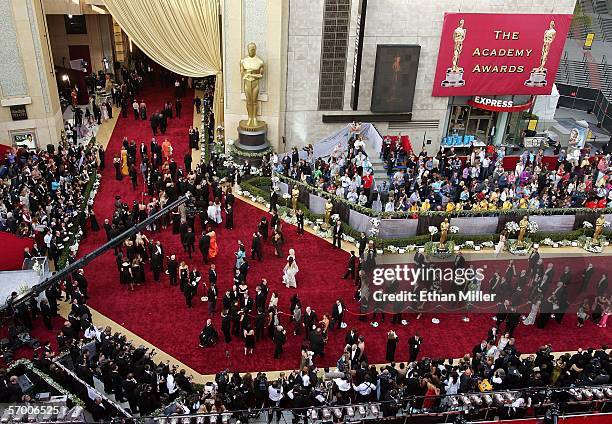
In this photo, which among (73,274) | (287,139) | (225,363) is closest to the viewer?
(225,363)

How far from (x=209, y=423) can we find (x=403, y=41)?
17197mm

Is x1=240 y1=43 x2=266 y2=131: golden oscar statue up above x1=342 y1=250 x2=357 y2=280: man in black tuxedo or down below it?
above

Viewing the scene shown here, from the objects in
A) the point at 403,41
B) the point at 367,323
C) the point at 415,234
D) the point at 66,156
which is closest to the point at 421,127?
the point at 403,41

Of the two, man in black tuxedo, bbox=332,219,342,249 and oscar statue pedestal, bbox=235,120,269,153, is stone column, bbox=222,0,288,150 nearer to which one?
oscar statue pedestal, bbox=235,120,269,153

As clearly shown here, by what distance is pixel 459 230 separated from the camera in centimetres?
2002

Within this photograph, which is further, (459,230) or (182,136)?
(182,136)

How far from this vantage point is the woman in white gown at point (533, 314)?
16344 millimetres

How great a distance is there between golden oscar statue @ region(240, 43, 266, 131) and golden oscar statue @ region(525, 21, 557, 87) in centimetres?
1197

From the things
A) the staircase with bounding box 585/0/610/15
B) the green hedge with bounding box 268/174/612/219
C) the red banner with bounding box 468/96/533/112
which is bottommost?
the green hedge with bounding box 268/174/612/219

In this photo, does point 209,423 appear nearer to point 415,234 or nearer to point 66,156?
point 415,234

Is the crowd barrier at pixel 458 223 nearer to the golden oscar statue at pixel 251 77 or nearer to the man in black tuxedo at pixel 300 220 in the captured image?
the man in black tuxedo at pixel 300 220

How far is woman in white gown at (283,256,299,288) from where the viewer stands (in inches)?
662

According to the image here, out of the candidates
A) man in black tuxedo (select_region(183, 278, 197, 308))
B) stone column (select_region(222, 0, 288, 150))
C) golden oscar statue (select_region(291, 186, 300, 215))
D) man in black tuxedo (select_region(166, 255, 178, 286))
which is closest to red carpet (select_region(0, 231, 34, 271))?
man in black tuxedo (select_region(166, 255, 178, 286))

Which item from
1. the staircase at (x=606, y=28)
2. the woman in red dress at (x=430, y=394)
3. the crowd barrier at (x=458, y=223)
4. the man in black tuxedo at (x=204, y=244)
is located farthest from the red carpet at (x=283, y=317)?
the staircase at (x=606, y=28)
